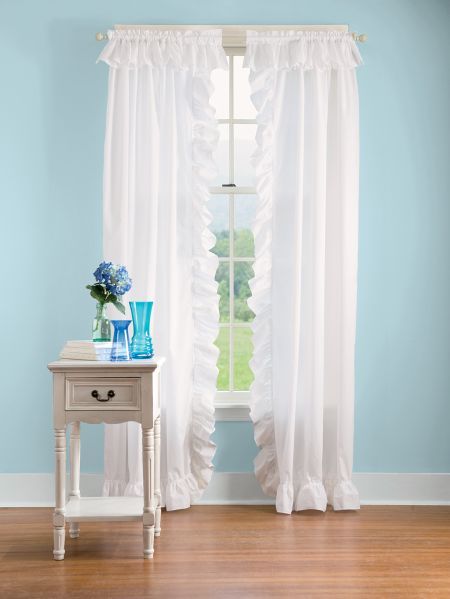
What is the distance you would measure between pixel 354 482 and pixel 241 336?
674 centimetres

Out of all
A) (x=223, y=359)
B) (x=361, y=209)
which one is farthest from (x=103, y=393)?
(x=223, y=359)

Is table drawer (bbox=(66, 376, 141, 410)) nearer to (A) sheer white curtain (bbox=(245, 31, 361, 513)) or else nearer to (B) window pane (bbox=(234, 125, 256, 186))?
(A) sheer white curtain (bbox=(245, 31, 361, 513))

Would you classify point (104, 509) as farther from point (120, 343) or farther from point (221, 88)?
point (221, 88)

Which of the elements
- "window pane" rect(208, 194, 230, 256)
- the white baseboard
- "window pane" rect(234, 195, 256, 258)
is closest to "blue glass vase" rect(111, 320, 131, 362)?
the white baseboard

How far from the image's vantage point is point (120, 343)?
3195 mm

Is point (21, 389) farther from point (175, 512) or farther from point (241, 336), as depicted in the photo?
point (241, 336)

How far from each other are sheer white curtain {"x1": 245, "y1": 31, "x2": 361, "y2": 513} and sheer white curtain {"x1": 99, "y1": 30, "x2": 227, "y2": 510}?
→ 0.91 feet

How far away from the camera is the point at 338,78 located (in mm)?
3762

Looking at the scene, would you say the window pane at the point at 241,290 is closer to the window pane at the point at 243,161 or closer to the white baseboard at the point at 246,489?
the window pane at the point at 243,161

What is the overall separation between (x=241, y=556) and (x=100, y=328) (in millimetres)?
1149

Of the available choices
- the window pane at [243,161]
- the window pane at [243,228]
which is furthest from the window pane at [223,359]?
the window pane at [243,161]

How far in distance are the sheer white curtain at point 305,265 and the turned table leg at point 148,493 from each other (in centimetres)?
86

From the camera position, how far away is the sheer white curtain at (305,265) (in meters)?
3.73

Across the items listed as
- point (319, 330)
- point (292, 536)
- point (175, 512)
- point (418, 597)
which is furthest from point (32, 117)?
point (418, 597)
